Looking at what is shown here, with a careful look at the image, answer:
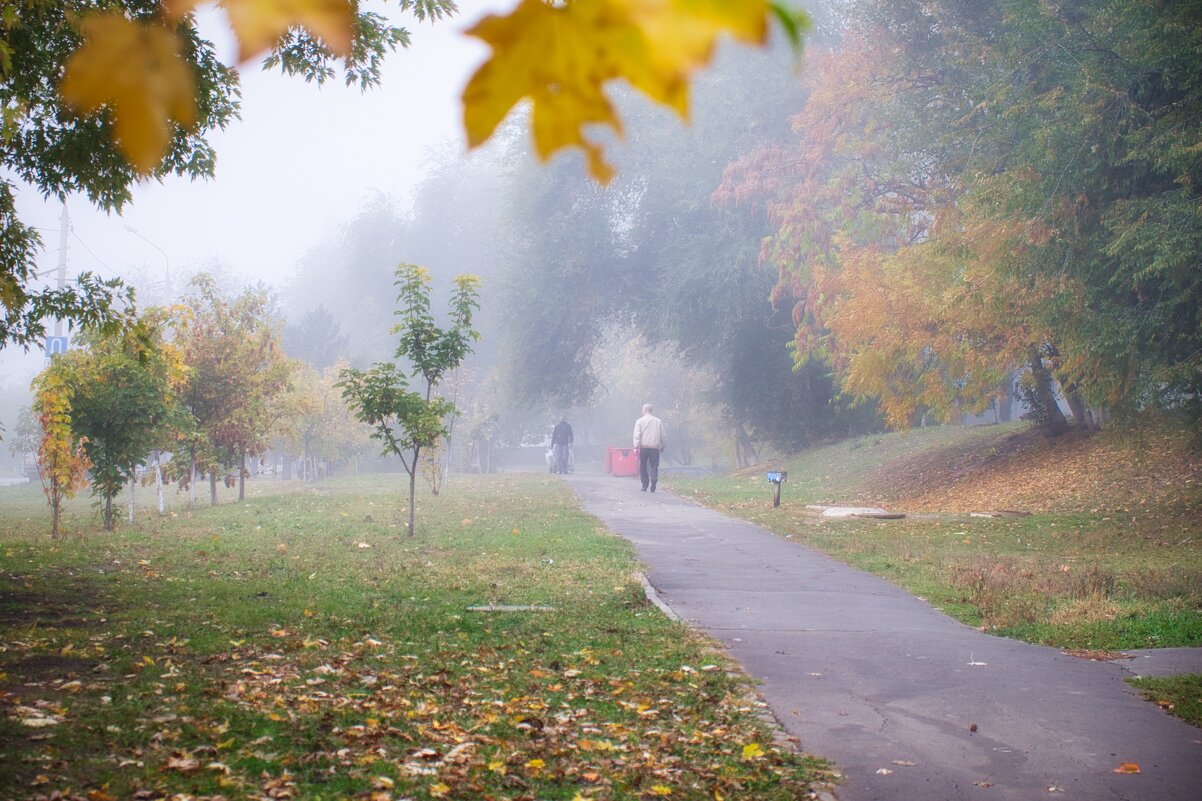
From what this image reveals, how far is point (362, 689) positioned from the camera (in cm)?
554

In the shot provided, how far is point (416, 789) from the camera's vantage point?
13.2 feet

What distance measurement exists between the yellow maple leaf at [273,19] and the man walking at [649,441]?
22708 mm

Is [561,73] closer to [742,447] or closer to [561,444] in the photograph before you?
[561,444]

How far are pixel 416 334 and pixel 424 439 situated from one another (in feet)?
5.23

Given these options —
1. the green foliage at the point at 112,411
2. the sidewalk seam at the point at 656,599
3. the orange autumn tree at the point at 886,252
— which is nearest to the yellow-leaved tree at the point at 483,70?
the sidewalk seam at the point at 656,599

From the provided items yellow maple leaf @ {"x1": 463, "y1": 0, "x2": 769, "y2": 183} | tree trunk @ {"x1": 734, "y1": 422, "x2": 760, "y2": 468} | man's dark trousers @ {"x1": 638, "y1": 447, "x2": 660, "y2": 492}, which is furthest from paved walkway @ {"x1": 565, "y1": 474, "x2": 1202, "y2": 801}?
tree trunk @ {"x1": 734, "y1": 422, "x2": 760, "y2": 468}

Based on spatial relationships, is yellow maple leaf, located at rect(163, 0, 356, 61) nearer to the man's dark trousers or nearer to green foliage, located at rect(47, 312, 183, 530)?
green foliage, located at rect(47, 312, 183, 530)

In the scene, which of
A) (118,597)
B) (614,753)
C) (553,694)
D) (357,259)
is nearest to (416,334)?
(118,597)

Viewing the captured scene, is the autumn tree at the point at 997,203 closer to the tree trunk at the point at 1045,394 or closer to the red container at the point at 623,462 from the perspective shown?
the tree trunk at the point at 1045,394

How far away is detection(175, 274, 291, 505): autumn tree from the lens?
23.9 m

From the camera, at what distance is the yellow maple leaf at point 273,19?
84cm

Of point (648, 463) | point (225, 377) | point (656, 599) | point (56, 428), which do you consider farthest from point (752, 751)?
point (225, 377)

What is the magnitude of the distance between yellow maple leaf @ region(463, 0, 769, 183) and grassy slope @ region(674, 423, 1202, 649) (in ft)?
26.5

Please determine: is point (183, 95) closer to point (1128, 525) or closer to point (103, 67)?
point (103, 67)
